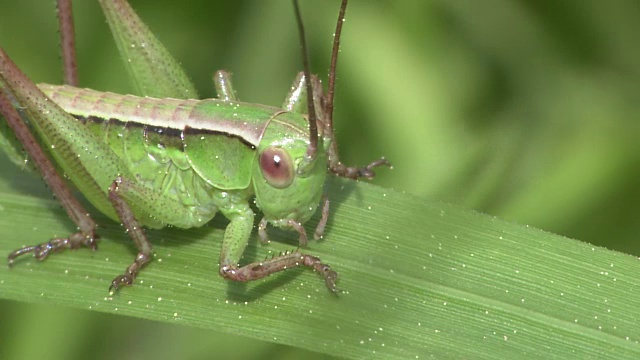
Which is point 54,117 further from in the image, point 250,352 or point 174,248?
point 250,352

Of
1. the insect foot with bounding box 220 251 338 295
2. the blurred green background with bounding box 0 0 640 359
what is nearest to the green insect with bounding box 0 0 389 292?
the insect foot with bounding box 220 251 338 295

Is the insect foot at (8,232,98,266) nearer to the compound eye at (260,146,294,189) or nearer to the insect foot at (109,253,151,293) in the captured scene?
the insect foot at (109,253,151,293)

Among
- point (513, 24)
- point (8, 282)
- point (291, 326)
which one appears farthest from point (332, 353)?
point (513, 24)

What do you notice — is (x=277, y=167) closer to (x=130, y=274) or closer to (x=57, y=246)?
(x=130, y=274)

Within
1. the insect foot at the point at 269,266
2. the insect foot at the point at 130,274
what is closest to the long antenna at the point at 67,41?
the insect foot at the point at 130,274

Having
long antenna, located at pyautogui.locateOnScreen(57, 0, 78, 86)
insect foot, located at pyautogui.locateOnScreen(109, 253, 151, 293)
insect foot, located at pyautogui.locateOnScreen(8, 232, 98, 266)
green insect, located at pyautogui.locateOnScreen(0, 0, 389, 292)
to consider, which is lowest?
insect foot, located at pyautogui.locateOnScreen(109, 253, 151, 293)
